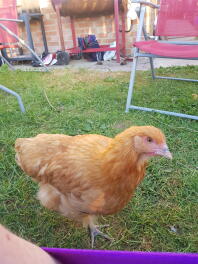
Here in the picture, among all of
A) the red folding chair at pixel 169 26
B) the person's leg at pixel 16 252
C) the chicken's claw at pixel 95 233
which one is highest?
the red folding chair at pixel 169 26

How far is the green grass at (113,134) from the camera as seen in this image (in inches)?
59.8

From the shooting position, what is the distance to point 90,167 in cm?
127

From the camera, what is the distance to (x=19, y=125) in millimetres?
2699

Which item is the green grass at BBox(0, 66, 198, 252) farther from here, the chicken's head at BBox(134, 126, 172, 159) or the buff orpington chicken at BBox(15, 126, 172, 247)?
the chicken's head at BBox(134, 126, 172, 159)

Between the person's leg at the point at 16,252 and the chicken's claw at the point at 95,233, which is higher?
the person's leg at the point at 16,252

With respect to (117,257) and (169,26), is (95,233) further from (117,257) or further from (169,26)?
(169,26)

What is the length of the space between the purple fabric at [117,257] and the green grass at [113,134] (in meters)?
0.77

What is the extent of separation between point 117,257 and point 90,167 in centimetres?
59

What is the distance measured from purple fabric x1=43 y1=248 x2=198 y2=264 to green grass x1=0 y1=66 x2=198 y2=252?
77 centimetres

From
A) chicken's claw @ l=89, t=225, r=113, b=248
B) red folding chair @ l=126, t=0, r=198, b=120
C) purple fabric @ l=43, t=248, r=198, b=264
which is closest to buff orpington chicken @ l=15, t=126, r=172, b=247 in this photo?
chicken's claw @ l=89, t=225, r=113, b=248

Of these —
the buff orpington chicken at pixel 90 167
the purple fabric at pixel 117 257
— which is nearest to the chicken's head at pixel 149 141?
the buff orpington chicken at pixel 90 167

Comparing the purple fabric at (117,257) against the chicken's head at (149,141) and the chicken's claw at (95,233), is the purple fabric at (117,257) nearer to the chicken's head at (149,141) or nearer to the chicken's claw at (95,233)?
the chicken's head at (149,141)

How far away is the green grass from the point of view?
1519 millimetres

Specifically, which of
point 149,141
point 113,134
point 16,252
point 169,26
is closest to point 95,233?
point 149,141
